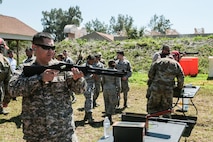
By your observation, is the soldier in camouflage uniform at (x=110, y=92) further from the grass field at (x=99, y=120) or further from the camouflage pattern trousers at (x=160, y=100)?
the camouflage pattern trousers at (x=160, y=100)

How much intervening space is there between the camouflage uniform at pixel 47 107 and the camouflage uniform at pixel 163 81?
3393 millimetres

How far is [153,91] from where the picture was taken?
598 centimetres

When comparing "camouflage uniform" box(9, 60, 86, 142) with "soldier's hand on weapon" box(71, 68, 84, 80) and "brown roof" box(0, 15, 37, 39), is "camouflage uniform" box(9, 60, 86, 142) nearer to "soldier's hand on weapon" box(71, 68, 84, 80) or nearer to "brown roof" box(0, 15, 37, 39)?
"soldier's hand on weapon" box(71, 68, 84, 80)

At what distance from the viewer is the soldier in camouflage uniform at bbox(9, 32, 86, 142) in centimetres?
254

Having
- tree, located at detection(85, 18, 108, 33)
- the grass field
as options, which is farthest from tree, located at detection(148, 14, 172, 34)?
the grass field

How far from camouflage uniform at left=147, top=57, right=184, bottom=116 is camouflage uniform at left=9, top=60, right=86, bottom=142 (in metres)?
3.39

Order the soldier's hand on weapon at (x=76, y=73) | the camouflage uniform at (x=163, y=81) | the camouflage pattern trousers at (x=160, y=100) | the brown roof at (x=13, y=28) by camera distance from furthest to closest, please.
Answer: the brown roof at (x=13, y=28)
the camouflage pattern trousers at (x=160, y=100)
the camouflage uniform at (x=163, y=81)
the soldier's hand on weapon at (x=76, y=73)

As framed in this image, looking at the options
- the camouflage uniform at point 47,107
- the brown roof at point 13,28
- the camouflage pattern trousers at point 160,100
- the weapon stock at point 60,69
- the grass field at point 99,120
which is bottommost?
the grass field at point 99,120

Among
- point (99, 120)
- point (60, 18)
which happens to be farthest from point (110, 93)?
point (60, 18)

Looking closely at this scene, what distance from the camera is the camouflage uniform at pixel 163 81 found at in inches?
224

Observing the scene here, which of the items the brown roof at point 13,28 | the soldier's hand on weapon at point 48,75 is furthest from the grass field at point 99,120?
the brown roof at point 13,28

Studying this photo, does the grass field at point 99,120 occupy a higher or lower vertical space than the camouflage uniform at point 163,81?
lower

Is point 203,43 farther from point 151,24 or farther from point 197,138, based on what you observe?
point 151,24

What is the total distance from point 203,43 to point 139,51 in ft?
16.3
